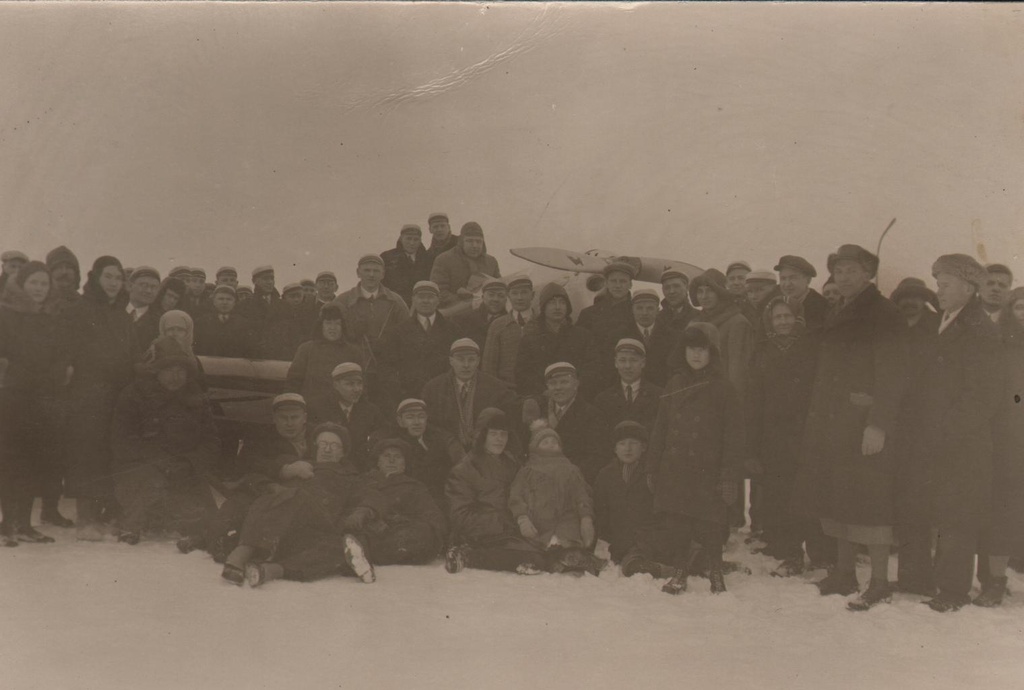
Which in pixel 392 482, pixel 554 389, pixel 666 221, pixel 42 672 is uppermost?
pixel 666 221

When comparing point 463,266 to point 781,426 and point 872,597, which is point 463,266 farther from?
point 872,597

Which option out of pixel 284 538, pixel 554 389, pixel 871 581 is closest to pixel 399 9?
pixel 554 389

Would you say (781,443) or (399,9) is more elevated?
(399,9)

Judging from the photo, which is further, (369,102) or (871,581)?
(369,102)

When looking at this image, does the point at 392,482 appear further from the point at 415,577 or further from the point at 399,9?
the point at 399,9

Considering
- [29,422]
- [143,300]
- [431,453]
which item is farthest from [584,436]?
[29,422]

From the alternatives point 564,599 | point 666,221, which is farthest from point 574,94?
point 564,599
